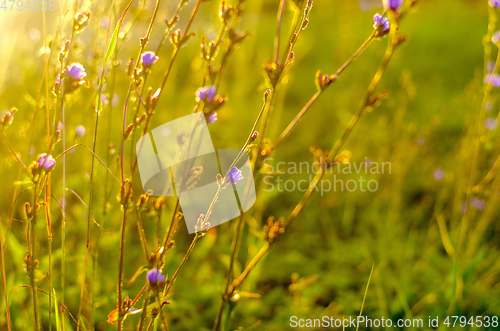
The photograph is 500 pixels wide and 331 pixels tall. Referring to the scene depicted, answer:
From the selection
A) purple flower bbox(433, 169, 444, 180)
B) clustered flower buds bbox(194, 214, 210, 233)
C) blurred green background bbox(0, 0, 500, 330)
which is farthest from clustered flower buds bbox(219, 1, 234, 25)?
purple flower bbox(433, 169, 444, 180)

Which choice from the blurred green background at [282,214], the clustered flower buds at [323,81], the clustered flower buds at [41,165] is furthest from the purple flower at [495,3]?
the clustered flower buds at [41,165]

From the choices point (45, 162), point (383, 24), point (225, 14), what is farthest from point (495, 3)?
point (45, 162)

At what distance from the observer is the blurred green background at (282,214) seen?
1411 millimetres

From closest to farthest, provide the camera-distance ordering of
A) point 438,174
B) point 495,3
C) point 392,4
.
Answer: point 392,4 → point 495,3 → point 438,174

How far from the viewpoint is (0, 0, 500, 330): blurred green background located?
1.41 m

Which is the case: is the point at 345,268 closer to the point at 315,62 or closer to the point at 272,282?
the point at 272,282

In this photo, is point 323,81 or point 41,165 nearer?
point 41,165

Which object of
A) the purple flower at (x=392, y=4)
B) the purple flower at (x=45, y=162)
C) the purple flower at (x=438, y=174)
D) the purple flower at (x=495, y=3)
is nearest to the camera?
the purple flower at (x=45, y=162)

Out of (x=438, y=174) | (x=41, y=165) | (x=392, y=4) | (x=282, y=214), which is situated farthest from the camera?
(x=438, y=174)

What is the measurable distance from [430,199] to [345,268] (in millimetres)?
1084

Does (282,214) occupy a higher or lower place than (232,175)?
lower

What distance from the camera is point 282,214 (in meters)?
2.30

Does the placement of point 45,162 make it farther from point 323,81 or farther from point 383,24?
point 383,24

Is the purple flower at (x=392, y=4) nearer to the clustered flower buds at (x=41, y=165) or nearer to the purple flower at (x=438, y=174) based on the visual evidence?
the clustered flower buds at (x=41, y=165)
